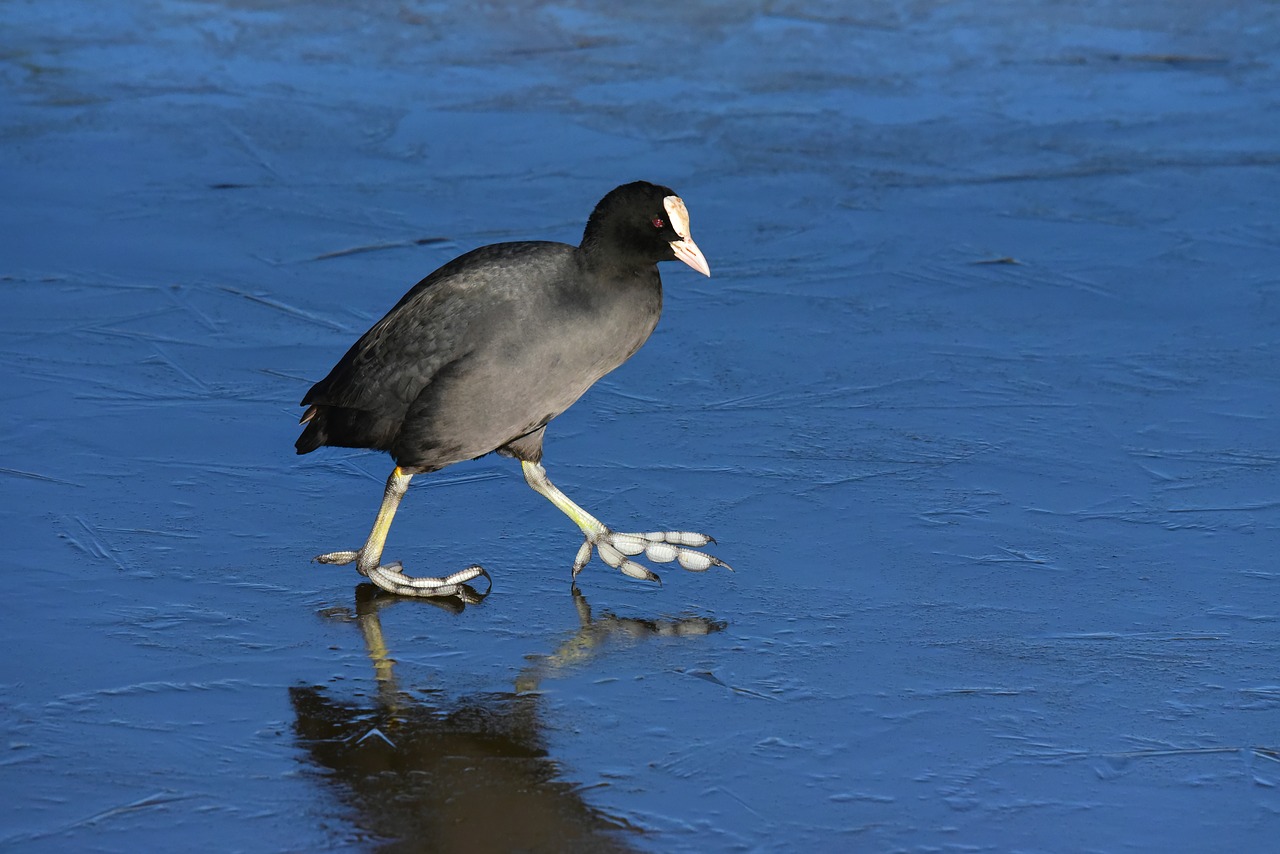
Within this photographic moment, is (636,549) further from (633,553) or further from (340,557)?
(340,557)

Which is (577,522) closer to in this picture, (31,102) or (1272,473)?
(1272,473)

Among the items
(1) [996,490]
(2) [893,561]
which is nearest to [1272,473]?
(1) [996,490]

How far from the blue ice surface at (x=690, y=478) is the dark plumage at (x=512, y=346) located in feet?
0.69

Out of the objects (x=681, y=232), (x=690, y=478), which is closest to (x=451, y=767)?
(x=681, y=232)

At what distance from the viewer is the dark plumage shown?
15.7 feet

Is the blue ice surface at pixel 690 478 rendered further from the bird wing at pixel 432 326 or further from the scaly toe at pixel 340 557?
the bird wing at pixel 432 326

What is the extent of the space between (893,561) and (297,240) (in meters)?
4.20

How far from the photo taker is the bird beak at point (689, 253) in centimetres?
483

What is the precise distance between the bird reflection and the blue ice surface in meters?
0.01

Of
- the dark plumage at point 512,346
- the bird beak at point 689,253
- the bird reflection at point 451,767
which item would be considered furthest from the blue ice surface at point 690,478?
the bird beak at point 689,253

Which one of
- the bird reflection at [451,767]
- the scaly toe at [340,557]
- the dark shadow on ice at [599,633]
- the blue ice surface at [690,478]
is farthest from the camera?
the scaly toe at [340,557]

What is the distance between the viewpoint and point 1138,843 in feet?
11.9

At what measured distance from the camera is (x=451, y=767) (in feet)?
12.8

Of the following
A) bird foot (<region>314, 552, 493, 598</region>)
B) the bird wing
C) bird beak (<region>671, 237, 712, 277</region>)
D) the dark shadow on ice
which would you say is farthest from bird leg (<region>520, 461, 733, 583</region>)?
bird beak (<region>671, 237, 712, 277</region>)
